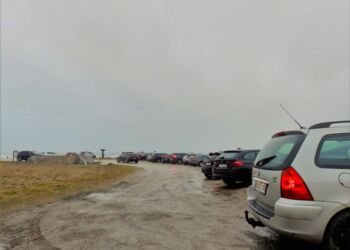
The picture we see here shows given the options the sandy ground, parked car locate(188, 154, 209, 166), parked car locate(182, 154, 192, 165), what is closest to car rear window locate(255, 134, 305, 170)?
the sandy ground

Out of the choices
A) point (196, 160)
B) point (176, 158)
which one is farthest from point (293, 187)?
point (176, 158)

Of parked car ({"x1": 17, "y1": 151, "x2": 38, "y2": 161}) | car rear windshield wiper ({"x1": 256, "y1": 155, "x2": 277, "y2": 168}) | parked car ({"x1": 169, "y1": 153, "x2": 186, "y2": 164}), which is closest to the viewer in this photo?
car rear windshield wiper ({"x1": 256, "y1": 155, "x2": 277, "y2": 168})

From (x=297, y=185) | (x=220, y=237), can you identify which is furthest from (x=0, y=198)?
(x=297, y=185)

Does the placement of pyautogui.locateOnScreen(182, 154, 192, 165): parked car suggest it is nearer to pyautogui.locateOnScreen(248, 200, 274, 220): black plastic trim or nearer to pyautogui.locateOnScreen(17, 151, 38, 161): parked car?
pyautogui.locateOnScreen(17, 151, 38, 161): parked car

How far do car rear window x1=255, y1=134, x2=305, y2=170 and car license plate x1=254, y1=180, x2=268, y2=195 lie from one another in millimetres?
246

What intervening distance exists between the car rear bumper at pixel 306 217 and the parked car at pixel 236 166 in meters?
10.2

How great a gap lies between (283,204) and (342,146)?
42.7 inches

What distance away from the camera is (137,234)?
6.64m

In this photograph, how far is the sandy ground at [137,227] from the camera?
5984mm

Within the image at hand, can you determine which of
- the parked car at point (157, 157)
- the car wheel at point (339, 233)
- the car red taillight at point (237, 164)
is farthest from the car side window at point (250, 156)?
the parked car at point (157, 157)

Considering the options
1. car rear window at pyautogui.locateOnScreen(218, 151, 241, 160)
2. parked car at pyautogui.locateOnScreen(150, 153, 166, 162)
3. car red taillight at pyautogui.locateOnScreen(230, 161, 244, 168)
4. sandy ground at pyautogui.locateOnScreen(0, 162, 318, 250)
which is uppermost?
car rear window at pyautogui.locateOnScreen(218, 151, 241, 160)

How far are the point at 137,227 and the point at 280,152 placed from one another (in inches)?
141

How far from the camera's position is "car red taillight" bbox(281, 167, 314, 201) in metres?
4.42

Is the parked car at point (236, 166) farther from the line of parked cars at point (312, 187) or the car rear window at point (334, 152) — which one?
the car rear window at point (334, 152)
